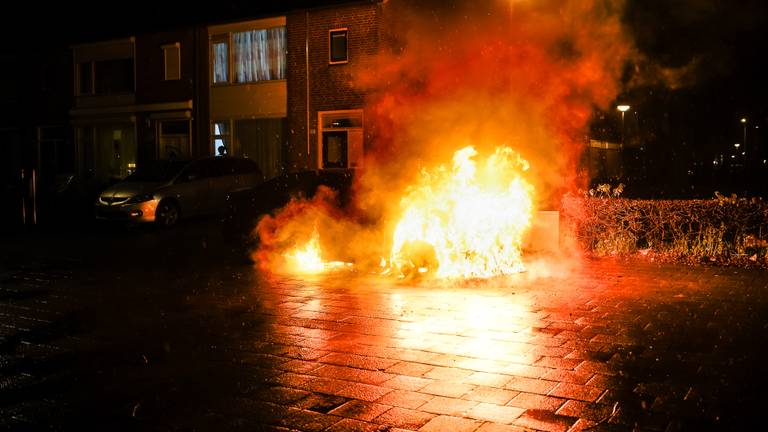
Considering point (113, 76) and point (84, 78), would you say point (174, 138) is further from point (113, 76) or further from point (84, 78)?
point (84, 78)

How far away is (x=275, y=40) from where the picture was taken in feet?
76.3

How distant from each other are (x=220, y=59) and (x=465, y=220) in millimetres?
17553

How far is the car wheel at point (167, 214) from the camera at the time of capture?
16188mm

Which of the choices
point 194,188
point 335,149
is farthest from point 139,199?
point 335,149

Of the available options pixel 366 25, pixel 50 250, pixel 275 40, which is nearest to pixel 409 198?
pixel 50 250

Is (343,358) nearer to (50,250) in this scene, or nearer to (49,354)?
(49,354)

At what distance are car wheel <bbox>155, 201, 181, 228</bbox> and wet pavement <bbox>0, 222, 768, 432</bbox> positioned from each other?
6576 mm

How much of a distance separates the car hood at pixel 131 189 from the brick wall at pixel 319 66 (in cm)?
682

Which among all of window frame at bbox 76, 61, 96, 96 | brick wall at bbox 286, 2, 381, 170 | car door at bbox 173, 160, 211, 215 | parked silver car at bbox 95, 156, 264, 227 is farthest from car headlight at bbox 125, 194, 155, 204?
window frame at bbox 76, 61, 96, 96

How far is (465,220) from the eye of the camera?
367 inches

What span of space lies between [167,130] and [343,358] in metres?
22.3

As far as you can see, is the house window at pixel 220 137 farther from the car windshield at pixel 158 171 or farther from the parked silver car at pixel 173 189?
the car windshield at pixel 158 171

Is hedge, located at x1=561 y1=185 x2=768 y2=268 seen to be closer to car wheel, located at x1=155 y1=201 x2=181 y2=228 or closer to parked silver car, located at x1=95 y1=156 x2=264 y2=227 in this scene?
parked silver car, located at x1=95 y1=156 x2=264 y2=227

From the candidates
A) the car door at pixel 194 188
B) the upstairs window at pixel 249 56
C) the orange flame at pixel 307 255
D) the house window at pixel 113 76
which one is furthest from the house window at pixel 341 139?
the orange flame at pixel 307 255
